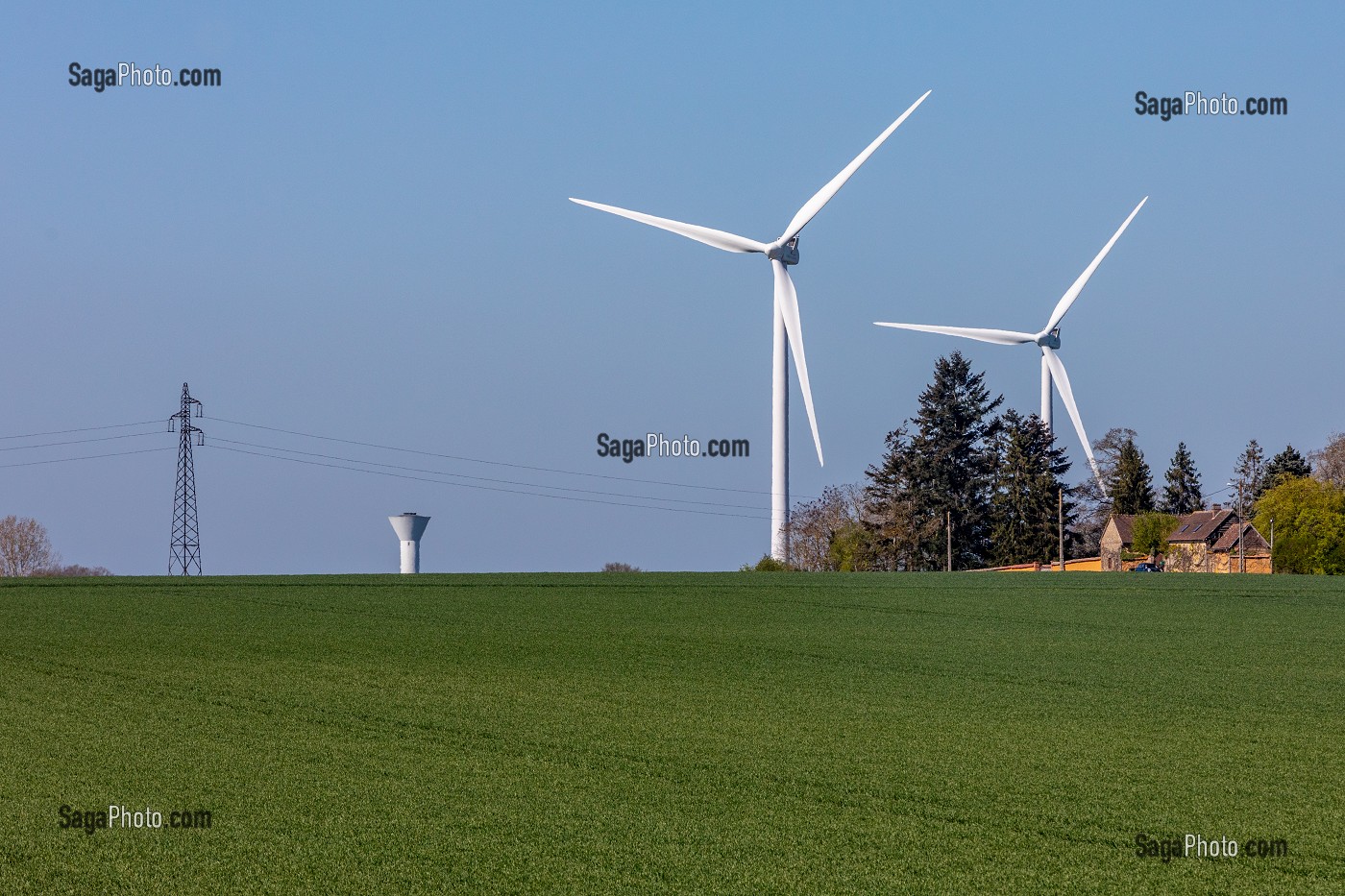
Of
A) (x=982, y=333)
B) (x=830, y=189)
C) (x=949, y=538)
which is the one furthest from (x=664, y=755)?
(x=949, y=538)

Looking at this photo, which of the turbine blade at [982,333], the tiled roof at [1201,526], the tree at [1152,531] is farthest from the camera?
the tiled roof at [1201,526]

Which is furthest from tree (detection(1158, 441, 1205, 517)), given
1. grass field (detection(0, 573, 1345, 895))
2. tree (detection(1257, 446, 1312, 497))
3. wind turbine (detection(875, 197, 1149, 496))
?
grass field (detection(0, 573, 1345, 895))

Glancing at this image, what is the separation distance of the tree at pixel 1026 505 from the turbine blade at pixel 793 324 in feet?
165

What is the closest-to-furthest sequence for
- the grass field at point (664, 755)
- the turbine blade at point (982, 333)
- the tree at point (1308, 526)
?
1. the grass field at point (664, 755)
2. the turbine blade at point (982, 333)
3. the tree at point (1308, 526)

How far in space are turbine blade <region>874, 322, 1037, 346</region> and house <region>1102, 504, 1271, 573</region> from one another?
3433 centimetres

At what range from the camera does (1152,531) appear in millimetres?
101125

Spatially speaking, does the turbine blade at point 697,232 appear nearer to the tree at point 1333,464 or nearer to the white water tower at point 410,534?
the white water tower at point 410,534

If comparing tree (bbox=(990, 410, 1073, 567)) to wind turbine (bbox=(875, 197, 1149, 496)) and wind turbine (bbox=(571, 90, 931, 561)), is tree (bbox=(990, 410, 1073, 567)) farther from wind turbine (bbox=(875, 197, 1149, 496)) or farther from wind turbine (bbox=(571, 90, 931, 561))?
wind turbine (bbox=(571, 90, 931, 561))

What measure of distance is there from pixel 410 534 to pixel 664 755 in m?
40.4

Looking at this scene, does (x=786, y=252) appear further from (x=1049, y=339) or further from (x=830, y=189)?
(x=1049, y=339)

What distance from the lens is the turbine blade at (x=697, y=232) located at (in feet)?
158

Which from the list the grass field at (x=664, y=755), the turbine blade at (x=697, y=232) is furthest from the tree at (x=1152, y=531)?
the grass field at (x=664, y=755)

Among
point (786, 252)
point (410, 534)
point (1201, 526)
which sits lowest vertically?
point (410, 534)

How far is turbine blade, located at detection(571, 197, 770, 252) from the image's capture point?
48219 mm
